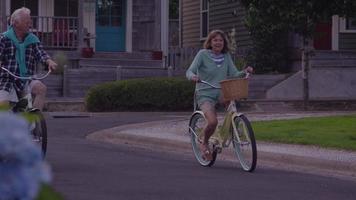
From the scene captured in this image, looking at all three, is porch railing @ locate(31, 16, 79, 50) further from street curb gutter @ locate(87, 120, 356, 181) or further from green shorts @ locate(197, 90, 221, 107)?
green shorts @ locate(197, 90, 221, 107)

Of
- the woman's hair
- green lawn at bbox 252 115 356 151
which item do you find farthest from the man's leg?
green lawn at bbox 252 115 356 151

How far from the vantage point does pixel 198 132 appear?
11.2 meters

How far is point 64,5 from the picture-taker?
30797 millimetres

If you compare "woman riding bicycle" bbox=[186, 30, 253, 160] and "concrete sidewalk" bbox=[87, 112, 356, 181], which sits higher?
"woman riding bicycle" bbox=[186, 30, 253, 160]

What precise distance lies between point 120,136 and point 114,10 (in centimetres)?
1664

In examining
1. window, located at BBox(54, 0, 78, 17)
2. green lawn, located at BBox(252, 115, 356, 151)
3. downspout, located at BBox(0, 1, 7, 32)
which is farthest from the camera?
window, located at BBox(54, 0, 78, 17)

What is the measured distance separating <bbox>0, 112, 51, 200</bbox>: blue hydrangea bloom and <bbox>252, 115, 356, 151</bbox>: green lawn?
11092 mm

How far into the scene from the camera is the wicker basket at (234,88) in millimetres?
10078

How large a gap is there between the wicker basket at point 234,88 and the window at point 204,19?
25239 millimetres

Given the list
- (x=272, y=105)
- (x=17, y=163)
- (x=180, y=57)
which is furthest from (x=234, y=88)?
(x=180, y=57)

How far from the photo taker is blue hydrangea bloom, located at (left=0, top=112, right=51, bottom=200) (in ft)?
4.20

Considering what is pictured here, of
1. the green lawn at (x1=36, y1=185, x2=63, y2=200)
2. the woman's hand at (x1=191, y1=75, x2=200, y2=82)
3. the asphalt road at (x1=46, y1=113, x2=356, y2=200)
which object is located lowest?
the asphalt road at (x1=46, y1=113, x2=356, y2=200)

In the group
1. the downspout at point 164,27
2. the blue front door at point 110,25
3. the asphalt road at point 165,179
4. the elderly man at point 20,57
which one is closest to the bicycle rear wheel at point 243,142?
the asphalt road at point 165,179

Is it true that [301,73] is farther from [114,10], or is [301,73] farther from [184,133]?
[184,133]
